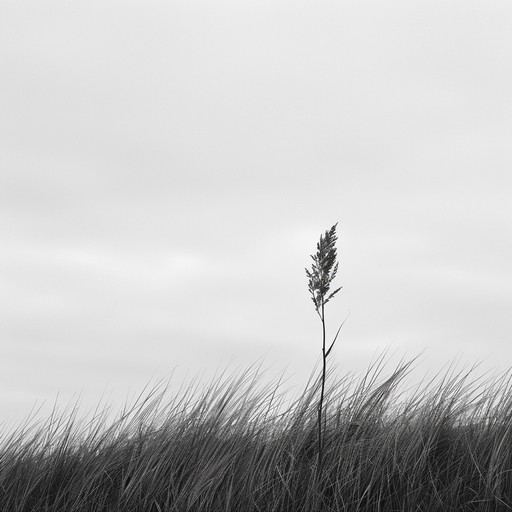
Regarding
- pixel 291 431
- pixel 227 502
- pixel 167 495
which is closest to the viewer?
pixel 227 502

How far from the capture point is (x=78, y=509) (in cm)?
541

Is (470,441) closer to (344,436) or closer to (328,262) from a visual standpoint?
(344,436)

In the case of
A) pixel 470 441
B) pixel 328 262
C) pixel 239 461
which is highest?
pixel 328 262

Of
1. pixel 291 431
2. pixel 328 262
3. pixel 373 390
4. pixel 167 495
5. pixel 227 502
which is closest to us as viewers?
pixel 328 262

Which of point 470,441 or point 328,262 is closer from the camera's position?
point 328,262

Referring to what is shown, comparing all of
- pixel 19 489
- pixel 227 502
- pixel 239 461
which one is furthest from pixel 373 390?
pixel 19 489

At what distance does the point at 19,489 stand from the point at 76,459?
459mm

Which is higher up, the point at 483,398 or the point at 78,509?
the point at 483,398

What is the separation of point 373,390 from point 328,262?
2245 millimetres

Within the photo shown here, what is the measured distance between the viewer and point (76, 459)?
19.8 ft

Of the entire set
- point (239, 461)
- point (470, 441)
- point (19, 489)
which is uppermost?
point (470, 441)

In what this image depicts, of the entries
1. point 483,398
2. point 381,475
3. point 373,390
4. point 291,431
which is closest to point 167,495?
point 291,431

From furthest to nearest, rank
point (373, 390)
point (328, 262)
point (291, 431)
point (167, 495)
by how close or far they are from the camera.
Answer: point (373, 390) < point (291, 431) < point (167, 495) < point (328, 262)

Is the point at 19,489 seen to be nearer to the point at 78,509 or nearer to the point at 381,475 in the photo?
the point at 78,509
